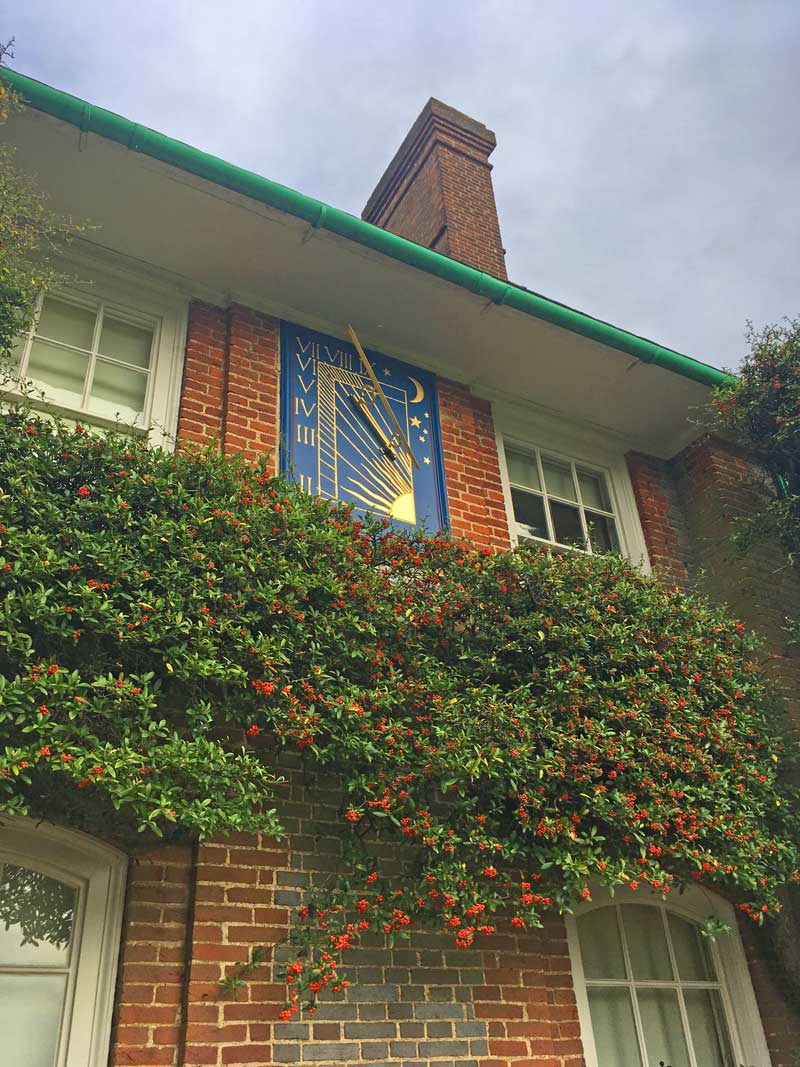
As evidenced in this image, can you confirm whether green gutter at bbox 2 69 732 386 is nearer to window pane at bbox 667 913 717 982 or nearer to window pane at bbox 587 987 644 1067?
window pane at bbox 667 913 717 982

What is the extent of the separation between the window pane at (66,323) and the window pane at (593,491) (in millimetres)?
4059

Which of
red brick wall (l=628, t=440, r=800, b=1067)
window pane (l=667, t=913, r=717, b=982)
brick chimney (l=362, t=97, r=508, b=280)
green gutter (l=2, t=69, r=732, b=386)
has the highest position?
brick chimney (l=362, t=97, r=508, b=280)

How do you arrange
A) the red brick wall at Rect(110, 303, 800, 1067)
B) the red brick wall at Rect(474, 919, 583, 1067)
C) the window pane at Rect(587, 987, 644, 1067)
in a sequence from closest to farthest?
1. the red brick wall at Rect(110, 303, 800, 1067)
2. the red brick wall at Rect(474, 919, 583, 1067)
3. the window pane at Rect(587, 987, 644, 1067)

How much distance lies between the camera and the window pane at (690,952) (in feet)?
18.1

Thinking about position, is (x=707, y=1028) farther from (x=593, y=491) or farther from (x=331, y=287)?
(x=331, y=287)

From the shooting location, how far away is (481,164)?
1016 centimetres

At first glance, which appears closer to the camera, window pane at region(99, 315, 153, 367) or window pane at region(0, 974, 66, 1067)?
window pane at region(0, 974, 66, 1067)

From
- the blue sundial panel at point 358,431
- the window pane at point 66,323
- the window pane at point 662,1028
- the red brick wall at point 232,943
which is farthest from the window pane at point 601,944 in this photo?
the window pane at point 66,323

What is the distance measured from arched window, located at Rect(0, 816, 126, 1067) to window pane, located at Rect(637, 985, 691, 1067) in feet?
10.2

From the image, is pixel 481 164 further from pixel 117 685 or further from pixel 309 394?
pixel 117 685

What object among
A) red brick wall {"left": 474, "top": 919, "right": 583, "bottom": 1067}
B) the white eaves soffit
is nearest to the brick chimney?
the white eaves soffit

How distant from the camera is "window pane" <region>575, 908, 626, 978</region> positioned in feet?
17.1

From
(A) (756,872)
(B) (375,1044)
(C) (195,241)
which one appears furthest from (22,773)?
(C) (195,241)

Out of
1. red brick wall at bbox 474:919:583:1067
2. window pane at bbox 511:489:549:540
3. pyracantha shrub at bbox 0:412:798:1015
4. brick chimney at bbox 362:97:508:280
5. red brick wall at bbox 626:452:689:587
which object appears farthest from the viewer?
brick chimney at bbox 362:97:508:280
